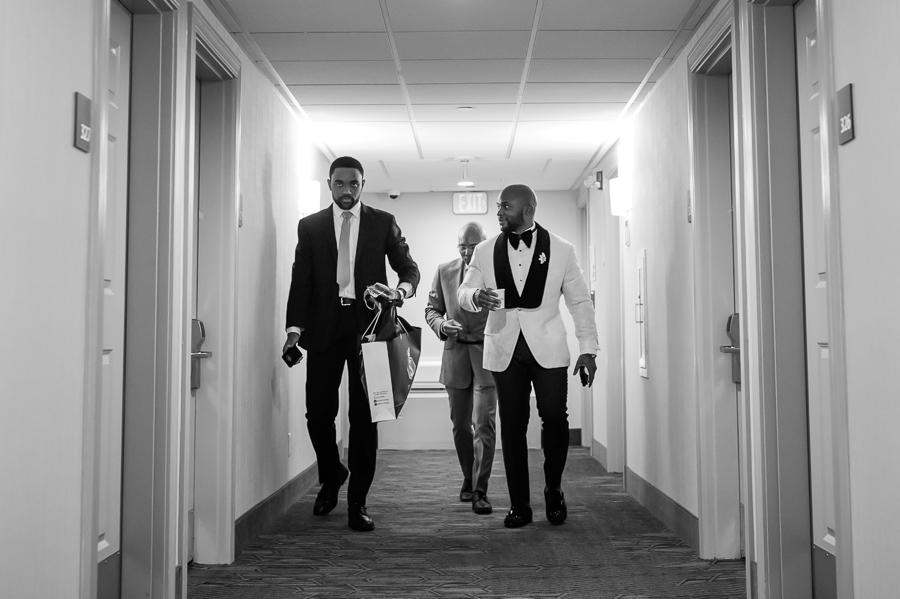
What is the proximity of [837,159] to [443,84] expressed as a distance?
2.50m

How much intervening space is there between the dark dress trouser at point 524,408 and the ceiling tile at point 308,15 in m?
1.48

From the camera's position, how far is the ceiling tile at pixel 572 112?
4406 millimetres

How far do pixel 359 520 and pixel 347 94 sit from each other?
6.91ft

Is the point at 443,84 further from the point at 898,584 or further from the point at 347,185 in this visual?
the point at 898,584

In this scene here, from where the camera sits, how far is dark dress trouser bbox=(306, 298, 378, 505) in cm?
356

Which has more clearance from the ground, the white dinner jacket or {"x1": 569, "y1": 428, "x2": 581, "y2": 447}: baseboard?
the white dinner jacket

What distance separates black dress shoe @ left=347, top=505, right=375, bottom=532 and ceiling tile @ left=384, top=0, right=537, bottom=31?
2.06 m

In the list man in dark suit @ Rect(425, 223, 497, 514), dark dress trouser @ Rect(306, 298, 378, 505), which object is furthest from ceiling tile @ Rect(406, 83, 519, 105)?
dark dress trouser @ Rect(306, 298, 378, 505)

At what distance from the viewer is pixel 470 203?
24.0 feet

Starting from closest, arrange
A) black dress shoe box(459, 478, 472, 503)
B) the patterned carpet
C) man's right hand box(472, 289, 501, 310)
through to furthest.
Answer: the patterned carpet
man's right hand box(472, 289, 501, 310)
black dress shoe box(459, 478, 472, 503)

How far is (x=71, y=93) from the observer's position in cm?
180

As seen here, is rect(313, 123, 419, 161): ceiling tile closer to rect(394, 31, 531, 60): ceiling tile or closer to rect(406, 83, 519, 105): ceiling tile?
rect(406, 83, 519, 105): ceiling tile

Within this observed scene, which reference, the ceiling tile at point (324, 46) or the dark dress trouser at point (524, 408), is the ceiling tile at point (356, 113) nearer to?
the ceiling tile at point (324, 46)

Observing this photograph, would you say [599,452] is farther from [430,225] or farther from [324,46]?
[324,46]
